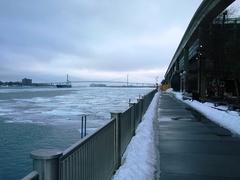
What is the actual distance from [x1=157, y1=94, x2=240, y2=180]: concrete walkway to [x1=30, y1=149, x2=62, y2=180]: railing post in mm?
4273

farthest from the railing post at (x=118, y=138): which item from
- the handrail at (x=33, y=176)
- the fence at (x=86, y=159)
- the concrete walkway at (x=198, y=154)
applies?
the handrail at (x=33, y=176)

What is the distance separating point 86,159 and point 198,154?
5.47 metres

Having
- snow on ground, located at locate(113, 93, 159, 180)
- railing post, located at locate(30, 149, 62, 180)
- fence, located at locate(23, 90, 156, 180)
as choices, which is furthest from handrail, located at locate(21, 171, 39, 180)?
snow on ground, located at locate(113, 93, 159, 180)

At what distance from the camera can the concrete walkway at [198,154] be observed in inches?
317

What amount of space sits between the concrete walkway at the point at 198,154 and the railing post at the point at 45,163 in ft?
14.0

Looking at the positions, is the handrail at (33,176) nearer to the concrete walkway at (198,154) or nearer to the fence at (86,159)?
the fence at (86,159)

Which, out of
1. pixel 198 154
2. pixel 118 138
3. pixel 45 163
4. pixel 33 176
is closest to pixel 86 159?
pixel 45 163

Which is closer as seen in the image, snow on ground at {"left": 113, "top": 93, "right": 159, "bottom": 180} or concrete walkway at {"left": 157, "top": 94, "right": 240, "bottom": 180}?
snow on ground at {"left": 113, "top": 93, "right": 159, "bottom": 180}

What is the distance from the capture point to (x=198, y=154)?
10.2m

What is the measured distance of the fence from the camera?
369 cm

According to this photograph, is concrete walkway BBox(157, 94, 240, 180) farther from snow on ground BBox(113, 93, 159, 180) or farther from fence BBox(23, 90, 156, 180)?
fence BBox(23, 90, 156, 180)

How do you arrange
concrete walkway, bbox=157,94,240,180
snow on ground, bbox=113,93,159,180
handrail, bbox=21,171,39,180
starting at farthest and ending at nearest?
concrete walkway, bbox=157,94,240,180 < snow on ground, bbox=113,93,159,180 < handrail, bbox=21,171,39,180

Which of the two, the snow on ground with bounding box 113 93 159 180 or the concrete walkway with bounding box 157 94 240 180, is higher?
the snow on ground with bounding box 113 93 159 180

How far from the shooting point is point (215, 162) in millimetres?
9234
